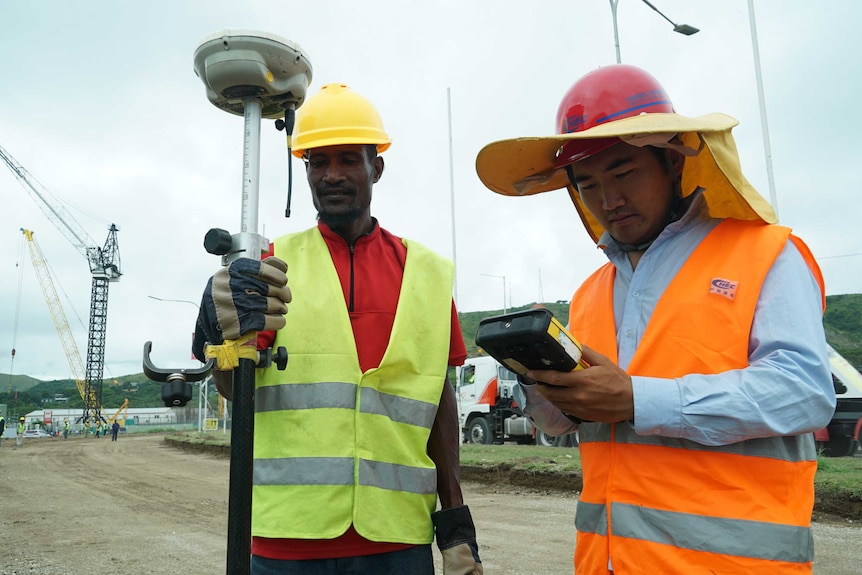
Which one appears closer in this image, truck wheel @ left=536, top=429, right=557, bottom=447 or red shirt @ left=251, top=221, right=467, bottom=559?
red shirt @ left=251, top=221, right=467, bottom=559

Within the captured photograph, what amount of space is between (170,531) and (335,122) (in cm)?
752

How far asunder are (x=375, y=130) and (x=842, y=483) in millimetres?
7958

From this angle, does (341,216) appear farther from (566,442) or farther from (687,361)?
(566,442)

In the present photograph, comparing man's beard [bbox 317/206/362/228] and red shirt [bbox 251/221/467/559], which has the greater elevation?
man's beard [bbox 317/206/362/228]

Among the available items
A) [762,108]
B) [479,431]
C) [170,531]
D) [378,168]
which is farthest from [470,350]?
[378,168]

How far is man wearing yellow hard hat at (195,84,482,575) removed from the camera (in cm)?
210

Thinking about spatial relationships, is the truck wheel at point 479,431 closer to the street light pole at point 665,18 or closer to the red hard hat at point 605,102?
the street light pole at point 665,18

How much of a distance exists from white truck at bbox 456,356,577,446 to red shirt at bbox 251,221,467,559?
16.5 metres

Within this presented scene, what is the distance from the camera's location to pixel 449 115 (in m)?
20.6

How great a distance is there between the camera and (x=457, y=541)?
7.38 ft

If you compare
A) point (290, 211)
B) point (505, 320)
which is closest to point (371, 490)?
point (505, 320)

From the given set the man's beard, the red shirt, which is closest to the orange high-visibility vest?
the red shirt

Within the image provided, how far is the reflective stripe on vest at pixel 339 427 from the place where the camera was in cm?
212

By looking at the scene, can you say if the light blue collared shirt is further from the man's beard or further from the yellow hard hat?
the yellow hard hat
